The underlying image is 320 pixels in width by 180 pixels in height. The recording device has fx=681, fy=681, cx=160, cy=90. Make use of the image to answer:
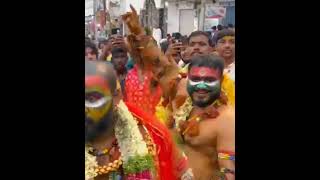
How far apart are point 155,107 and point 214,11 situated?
0.66 meters

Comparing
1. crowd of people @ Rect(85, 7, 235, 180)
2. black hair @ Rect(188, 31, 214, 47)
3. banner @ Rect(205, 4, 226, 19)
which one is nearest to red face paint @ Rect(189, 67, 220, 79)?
crowd of people @ Rect(85, 7, 235, 180)

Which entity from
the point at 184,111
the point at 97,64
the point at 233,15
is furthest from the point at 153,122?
the point at 233,15

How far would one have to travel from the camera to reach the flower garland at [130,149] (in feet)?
12.7

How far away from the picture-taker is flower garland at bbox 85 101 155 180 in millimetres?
3883

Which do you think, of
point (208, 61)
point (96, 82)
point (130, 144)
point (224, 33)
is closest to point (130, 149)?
point (130, 144)

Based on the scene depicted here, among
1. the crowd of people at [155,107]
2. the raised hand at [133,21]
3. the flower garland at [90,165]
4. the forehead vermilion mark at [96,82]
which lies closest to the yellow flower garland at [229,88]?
the crowd of people at [155,107]

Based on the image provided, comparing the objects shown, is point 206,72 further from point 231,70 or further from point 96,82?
point 96,82

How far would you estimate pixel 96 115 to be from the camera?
388cm

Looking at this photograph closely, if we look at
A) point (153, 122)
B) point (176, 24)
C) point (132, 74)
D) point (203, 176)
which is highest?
point (176, 24)

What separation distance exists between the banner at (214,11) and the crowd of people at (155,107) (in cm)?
10

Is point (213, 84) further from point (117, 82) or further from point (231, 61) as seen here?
point (117, 82)

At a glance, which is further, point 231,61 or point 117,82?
point 117,82

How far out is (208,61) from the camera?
146 inches

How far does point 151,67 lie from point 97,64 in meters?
0.31
